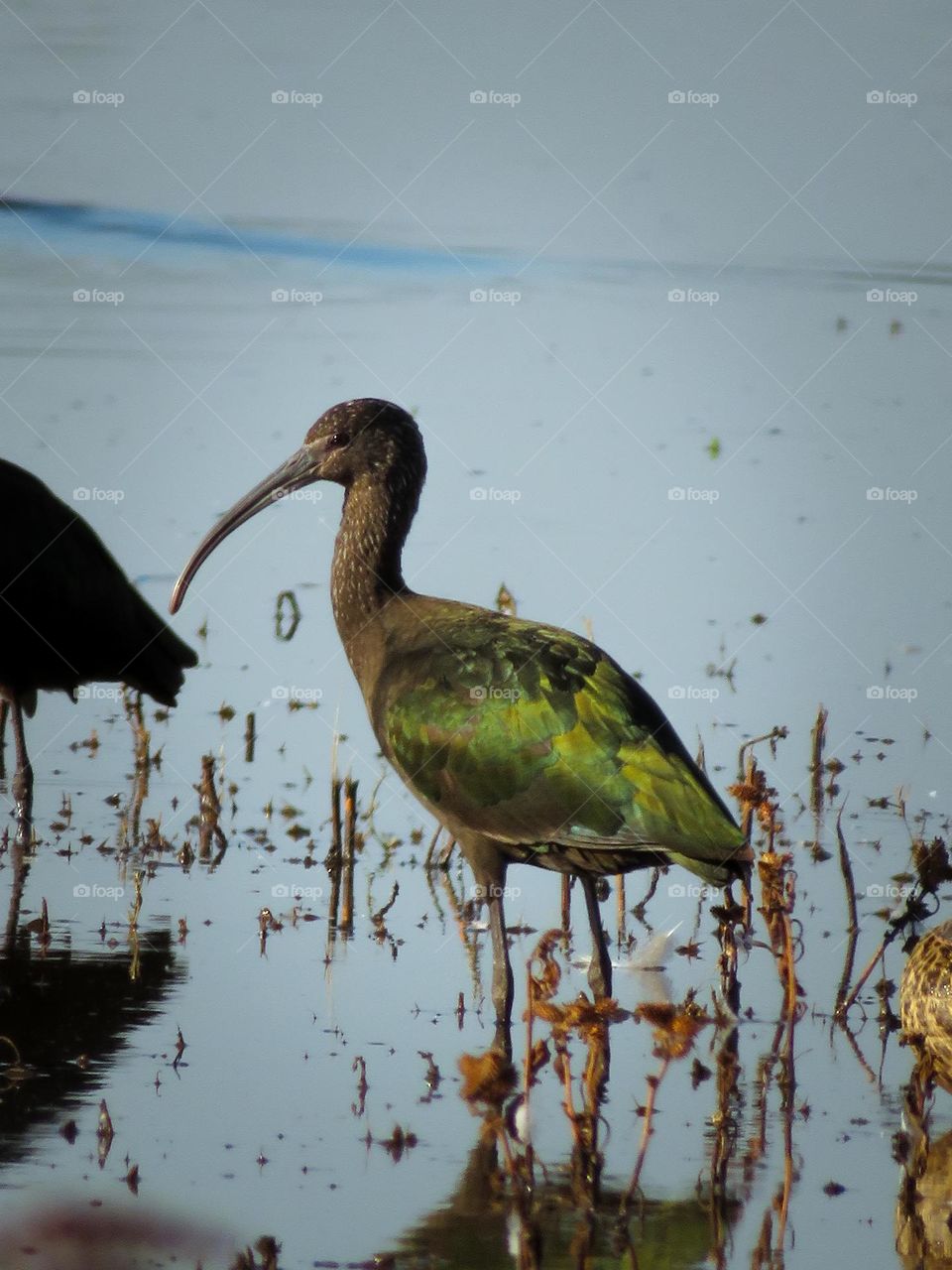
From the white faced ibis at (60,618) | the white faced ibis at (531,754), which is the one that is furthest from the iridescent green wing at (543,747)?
the white faced ibis at (60,618)

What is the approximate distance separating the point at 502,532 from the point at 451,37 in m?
7.23

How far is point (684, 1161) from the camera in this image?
5309 millimetres

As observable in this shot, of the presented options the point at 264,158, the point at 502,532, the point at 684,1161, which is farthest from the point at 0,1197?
the point at 264,158

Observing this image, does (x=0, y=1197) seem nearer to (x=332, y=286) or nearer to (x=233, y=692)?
(x=233, y=692)

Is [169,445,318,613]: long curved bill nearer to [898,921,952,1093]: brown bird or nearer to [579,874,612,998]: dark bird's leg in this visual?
[579,874,612,998]: dark bird's leg

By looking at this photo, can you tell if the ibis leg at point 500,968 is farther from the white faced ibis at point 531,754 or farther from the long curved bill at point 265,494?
the long curved bill at point 265,494

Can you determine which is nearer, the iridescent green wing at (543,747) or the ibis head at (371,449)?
the iridescent green wing at (543,747)

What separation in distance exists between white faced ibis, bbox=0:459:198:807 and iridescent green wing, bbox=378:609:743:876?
10.2 feet

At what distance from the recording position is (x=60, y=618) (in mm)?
9781

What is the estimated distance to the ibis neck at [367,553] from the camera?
24.3 feet

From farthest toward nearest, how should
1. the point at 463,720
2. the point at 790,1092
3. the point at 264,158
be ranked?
the point at 264,158 < the point at 463,720 < the point at 790,1092

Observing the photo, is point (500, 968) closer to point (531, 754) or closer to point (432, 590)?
point (531, 754)

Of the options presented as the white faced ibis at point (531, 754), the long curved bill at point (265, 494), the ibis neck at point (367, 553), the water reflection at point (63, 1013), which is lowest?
the water reflection at point (63, 1013)

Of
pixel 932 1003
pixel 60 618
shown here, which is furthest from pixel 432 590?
pixel 932 1003
